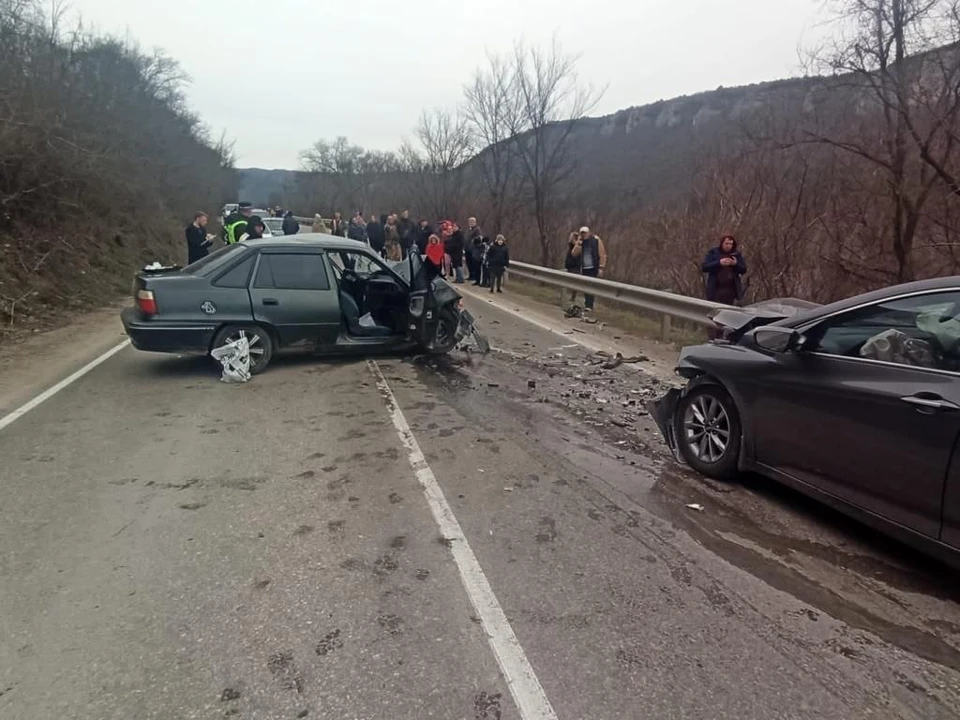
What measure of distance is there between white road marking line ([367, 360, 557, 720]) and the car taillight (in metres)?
3.89

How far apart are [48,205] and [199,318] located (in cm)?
1175

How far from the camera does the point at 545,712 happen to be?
2.44 m

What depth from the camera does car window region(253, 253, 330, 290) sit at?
25.7 ft

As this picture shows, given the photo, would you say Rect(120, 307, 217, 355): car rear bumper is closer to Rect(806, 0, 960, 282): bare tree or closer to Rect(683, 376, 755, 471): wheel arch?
Rect(683, 376, 755, 471): wheel arch

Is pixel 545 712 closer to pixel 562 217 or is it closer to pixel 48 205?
pixel 48 205

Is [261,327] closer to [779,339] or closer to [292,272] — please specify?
[292,272]

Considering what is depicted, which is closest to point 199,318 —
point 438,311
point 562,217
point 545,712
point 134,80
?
point 438,311

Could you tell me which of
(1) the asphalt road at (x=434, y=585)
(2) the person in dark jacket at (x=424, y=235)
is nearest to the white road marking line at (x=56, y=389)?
(1) the asphalt road at (x=434, y=585)

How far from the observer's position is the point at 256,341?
25.5 ft

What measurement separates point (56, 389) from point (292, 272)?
110 inches

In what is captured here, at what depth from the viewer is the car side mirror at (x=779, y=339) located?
162 inches

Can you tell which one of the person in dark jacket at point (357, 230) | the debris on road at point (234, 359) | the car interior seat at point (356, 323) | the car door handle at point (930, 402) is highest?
the person in dark jacket at point (357, 230)

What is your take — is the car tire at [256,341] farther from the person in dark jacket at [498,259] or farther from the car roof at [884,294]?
the person in dark jacket at [498,259]

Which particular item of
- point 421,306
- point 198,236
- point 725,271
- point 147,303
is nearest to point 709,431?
point 421,306
